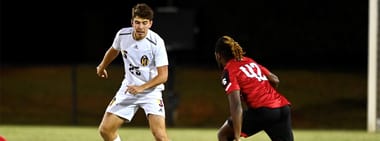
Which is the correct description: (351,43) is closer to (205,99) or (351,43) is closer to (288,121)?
(205,99)

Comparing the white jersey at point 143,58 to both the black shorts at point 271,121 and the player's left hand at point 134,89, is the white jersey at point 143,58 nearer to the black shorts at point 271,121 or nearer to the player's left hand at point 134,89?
the player's left hand at point 134,89

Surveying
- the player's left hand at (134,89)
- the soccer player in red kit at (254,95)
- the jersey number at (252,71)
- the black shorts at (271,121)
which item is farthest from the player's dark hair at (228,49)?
the player's left hand at (134,89)

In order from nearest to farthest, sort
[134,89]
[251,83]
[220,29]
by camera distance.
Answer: [251,83] → [134,89] → [220,29]

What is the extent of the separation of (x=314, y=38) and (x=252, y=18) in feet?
7.71

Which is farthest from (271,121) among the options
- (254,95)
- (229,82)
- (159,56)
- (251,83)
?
(159,56)

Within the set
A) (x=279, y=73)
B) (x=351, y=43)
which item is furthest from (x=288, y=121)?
(x=351, y=43)

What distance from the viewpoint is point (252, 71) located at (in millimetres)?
9117

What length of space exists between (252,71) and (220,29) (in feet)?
85.5

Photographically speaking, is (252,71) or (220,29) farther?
(220,29)

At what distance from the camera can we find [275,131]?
9164mm

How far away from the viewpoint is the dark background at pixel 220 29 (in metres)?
34.5

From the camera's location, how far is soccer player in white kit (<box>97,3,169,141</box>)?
32.4 ft

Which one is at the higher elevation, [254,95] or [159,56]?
[159,56]

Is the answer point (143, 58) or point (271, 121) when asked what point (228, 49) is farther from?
point (143, 58)
